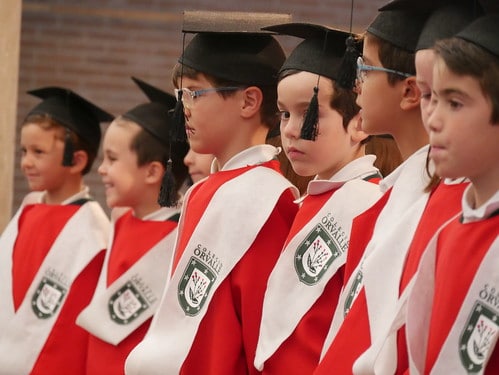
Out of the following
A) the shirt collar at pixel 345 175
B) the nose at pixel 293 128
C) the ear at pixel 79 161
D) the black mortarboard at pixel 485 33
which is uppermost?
the black mortarboard at pixel 485 33

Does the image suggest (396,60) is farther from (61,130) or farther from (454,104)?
(61,130)

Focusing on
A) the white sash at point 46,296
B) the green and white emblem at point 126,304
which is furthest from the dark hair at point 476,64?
the white sash at point 46,296

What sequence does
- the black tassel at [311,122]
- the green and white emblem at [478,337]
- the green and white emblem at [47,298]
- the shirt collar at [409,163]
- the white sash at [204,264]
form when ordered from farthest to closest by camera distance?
1. the green and white emblem at [47,298]
2. the white sash at [204,264]
3. the black tassel at [311,122]
4. the shirt collar at [409,163]
5. the green and white emblem at [478,337]

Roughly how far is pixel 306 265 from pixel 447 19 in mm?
914

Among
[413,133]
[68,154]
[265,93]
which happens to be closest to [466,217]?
[413,133]

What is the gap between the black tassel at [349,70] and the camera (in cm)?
338

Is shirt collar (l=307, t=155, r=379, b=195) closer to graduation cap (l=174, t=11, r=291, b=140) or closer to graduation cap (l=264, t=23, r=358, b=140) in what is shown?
graduation cap (l=264, t=23, r=358, b=140)

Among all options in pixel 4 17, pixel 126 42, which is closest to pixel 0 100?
pixel 4 17

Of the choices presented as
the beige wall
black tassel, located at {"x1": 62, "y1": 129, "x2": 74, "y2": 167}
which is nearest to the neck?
black tassel, located at {"x1": 62, "y1": 129, "x2": 74, "y2": 167}

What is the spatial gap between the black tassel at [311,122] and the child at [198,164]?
5.35 ft

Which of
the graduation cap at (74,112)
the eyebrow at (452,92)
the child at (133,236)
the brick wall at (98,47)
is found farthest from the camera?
the brick wall at (98,47)

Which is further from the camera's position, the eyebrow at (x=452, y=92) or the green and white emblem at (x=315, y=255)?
the green and white emblem at (x=315, y=255)

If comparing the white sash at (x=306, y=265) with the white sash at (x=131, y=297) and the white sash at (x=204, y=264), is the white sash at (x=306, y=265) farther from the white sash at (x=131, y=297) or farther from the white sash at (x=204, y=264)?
the white sash at (x=131, y=297)

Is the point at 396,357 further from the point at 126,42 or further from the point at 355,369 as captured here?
the point at 126,42
